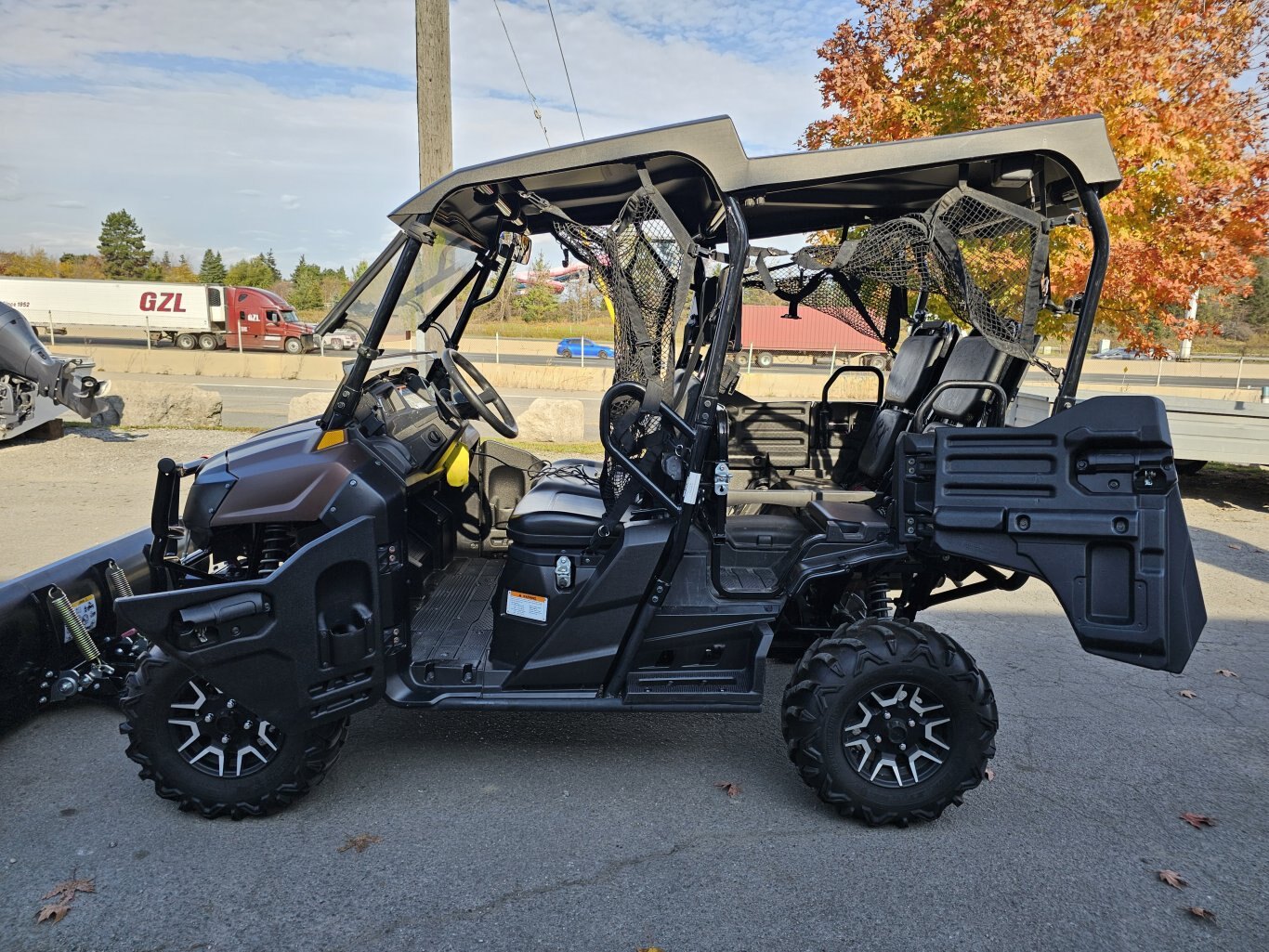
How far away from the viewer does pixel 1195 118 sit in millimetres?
7758

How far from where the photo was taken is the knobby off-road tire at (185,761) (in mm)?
3205

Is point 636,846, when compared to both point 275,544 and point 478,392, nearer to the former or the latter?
point 275,544

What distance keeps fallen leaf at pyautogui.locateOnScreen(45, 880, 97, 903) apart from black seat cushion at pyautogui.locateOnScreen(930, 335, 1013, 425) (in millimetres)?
3682

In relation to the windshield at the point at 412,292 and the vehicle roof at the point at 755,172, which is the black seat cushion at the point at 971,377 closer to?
the vehicle roof at the point at 755,172

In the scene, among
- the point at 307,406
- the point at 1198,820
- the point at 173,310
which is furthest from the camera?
the point at 173,310

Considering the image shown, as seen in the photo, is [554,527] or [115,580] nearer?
[554,527]

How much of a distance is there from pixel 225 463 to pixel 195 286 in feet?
119

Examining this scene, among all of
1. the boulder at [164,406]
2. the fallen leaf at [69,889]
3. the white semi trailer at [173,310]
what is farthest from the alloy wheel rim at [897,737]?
the white semi trailer at [173,310]

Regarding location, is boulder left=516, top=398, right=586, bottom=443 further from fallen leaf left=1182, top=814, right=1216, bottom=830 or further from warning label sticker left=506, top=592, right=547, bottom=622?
fallen leaf left=1182, top=814, right=1216, bottom=830

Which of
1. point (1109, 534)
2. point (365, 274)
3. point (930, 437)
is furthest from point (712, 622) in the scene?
point (365, 274)

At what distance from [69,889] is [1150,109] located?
9.45 m

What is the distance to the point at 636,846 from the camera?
Answer: 10.3 feet

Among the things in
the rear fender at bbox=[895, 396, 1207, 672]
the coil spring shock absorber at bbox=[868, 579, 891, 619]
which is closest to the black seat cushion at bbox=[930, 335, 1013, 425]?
the rear fender at bbox=[895, 396, 1207, 672]

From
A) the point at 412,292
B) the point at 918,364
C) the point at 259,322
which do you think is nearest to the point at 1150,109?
the point at 918,364
